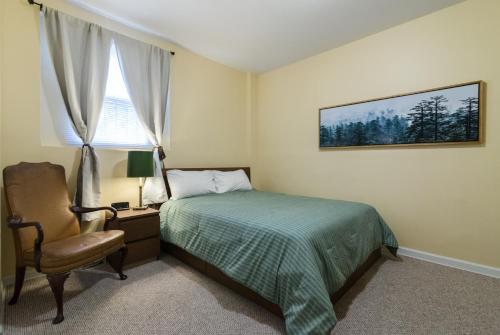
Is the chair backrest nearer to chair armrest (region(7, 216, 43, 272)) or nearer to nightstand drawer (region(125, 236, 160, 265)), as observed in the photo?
chair armrest (region(7, 216, 43, 272))

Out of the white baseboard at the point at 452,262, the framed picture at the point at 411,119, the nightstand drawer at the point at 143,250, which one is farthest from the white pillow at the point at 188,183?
the white baseboard at the point at 452,262

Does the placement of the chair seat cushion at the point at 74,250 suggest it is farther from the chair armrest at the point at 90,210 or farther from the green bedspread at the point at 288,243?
the green bedspread at the point at 288,243

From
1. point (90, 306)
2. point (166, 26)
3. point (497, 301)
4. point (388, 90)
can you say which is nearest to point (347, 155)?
point (388, 90)

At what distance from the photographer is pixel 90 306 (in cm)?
180

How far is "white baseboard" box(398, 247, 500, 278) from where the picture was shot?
88.7 inches

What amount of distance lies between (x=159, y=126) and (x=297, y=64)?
2.33 m

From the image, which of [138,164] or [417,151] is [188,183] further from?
[417,151]

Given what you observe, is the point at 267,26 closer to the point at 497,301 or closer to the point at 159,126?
the point at 159,126

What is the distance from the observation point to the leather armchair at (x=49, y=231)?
65.8 inches

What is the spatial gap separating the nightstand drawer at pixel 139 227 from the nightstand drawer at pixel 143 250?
54 mm

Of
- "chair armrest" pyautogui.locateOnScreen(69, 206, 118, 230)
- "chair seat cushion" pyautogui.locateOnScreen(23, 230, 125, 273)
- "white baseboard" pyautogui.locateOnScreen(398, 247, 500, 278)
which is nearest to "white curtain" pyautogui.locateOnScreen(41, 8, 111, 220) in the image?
"chair armrest" pyautogui.locateOnScreen(69, 206, 118, 230)

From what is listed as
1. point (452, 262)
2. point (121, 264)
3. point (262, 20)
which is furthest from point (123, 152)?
point (452, 262)

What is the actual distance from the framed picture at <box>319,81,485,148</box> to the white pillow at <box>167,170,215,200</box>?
1.74 metres

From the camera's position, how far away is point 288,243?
1.56 metres
